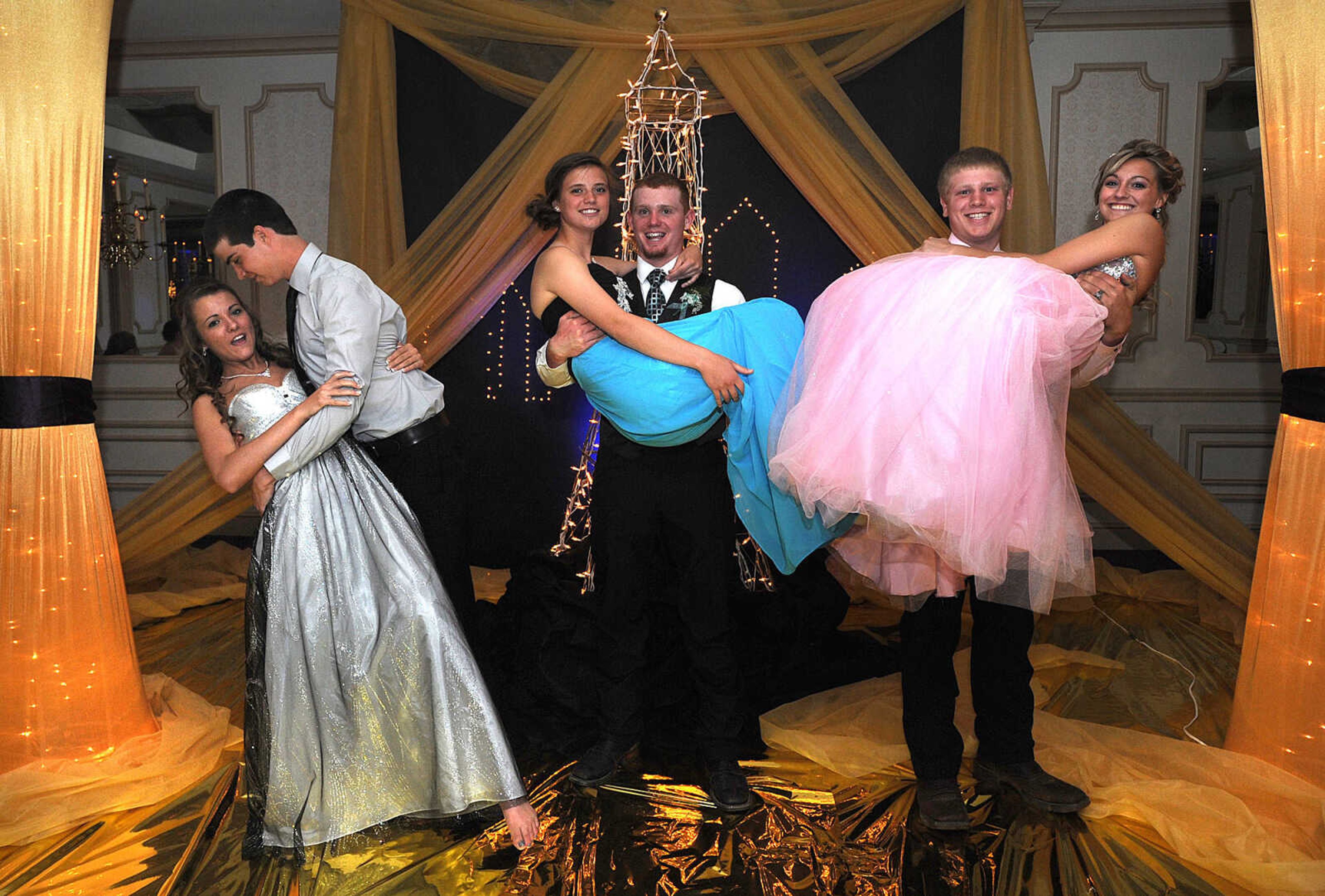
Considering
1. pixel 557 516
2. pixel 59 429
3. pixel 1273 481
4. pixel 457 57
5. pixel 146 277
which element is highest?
pixel 457 57

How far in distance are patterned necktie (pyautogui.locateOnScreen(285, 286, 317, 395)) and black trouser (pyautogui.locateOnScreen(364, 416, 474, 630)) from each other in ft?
1.05

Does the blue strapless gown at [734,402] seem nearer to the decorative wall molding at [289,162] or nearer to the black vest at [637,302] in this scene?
the black vest at [637,302]

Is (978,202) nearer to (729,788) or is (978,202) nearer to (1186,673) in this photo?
(729,788)

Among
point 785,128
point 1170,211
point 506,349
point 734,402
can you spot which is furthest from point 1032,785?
point 1170,211

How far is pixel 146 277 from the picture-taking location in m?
5.07

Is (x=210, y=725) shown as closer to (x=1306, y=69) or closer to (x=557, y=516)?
(x=557, y=516)

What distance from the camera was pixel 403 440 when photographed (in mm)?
2652

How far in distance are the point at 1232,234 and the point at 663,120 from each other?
117 inches

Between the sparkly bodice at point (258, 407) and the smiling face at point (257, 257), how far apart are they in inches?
10.4

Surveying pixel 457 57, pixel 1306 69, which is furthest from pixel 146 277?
pixel 1306 69

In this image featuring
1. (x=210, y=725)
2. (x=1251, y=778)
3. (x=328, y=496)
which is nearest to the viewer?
(x=328, y=496)

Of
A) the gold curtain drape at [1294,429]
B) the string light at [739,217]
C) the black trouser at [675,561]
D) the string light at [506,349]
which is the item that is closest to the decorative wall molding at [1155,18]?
the string light at [739,217]

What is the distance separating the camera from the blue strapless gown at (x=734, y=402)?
7.42 ft

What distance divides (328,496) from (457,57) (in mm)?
2360
